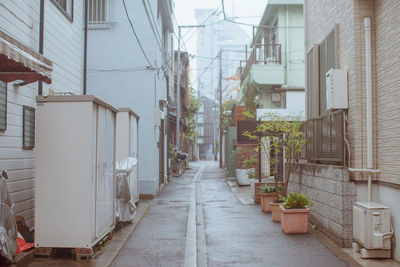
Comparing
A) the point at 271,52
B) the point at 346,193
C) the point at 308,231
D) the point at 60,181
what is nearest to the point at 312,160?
the point at 308,231

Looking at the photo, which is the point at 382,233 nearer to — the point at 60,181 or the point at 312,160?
the point at 312,160

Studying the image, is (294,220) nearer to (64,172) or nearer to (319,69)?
(319,69)

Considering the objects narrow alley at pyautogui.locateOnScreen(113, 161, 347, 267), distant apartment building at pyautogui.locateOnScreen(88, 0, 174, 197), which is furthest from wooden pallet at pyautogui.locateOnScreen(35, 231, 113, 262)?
distant apartment building at pyautogui.locateOnScreen(88, 0, 174, 197)

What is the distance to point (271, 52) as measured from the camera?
63.9ft

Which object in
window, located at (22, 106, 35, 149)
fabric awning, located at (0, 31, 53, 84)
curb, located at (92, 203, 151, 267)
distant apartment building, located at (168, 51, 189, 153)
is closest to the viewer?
fabric awning, located at (0, 31, 53, 84)

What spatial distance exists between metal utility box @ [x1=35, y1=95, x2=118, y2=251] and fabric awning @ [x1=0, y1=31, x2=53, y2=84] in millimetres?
461

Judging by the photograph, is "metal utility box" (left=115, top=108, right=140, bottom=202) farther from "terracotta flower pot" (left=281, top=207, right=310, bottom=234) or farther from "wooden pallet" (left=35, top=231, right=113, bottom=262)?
"wooden pallet" (left=35, top=231, right=113, bottom=262)

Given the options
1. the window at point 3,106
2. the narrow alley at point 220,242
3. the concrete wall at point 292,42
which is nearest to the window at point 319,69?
the narrow alley at point 220,242

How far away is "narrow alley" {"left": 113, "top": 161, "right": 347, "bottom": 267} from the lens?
6.29 meters

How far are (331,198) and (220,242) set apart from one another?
219cm

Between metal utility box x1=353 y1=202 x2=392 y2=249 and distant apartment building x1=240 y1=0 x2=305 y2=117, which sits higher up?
distant apartment building x1=240 y1=0 x2=305 y2=117

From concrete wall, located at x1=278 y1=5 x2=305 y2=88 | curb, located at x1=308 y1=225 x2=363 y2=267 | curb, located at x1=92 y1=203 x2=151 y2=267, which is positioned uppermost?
concrete wall, located at x1=278 y1=5 x2=305 y2=88

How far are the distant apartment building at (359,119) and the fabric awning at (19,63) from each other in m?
4.86

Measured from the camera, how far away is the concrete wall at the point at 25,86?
6.59 m
